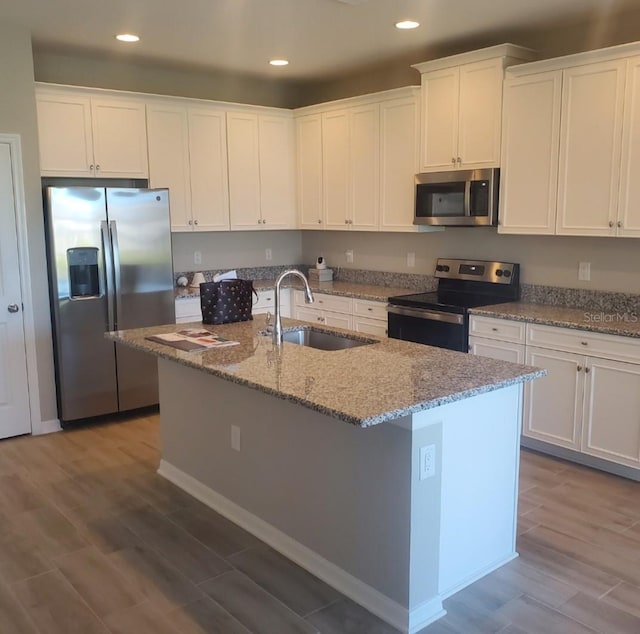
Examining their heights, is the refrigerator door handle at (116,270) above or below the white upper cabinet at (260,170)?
below

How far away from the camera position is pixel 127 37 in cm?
439

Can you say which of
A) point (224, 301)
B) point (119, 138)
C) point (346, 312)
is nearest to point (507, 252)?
point (346, 312)

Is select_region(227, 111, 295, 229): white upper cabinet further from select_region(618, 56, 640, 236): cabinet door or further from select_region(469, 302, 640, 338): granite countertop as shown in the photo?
select_region(618, 56, 640, 236): cabinet door

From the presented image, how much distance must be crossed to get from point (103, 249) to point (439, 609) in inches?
131

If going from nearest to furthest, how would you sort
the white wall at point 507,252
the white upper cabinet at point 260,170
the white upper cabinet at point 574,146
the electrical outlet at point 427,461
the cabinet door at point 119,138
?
the electrical outlet at point 427,461 → the white upper cabinet at point 574,146 → the white wall at point 507,252 → the cabinet door at point 119,138 → the white upper cabinet at point 260,170

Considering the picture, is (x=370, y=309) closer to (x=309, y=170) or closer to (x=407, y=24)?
(x=309, y=170)

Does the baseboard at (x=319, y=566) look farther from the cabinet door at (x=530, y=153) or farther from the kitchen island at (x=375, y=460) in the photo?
the cabinet door at (x=530, y=153)

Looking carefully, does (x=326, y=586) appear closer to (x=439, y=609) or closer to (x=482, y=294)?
(x=439, y=609)

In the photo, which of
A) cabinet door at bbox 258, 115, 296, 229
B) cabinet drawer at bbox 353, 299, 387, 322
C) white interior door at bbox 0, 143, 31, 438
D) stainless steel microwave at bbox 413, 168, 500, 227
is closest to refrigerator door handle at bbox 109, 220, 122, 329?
white interior door at bbox 0, 143, 31, 438

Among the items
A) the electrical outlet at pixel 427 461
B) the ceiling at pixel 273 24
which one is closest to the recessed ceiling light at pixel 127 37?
the ceiling at pixel 273 24

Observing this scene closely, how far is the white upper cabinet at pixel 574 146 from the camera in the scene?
3.69 metres

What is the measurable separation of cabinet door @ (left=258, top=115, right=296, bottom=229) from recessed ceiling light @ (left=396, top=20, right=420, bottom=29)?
1.85m

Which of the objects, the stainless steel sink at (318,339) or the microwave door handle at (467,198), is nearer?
the stainless steel sink at (318,339)

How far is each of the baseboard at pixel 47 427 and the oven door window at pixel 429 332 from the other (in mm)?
2531
